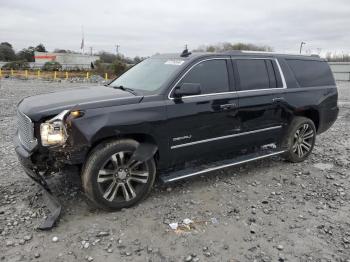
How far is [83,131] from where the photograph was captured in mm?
3887

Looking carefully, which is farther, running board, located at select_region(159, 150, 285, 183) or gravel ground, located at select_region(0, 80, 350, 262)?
running board, located at select_region(159, 150, 285, 183)

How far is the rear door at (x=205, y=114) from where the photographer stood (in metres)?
4.59

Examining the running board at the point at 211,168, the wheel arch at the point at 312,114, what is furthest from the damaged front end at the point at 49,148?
the wheel arch at the point at 312,114

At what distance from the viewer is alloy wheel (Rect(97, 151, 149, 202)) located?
416 centimetres

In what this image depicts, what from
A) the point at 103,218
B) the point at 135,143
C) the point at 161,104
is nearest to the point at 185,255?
the point at 103,218

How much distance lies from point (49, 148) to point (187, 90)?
1814mm

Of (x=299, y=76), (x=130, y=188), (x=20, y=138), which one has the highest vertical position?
(x=299, y=76)

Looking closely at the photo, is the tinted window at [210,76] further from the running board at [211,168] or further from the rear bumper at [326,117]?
the rear bumper at [326,117]

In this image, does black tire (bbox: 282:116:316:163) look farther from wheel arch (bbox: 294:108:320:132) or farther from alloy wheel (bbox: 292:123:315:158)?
wheel arch (bbox: 294:108:320:132)

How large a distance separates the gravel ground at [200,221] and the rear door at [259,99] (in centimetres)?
68

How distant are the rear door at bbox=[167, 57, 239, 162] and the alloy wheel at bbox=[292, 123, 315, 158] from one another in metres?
1.57

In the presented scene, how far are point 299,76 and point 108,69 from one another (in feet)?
125

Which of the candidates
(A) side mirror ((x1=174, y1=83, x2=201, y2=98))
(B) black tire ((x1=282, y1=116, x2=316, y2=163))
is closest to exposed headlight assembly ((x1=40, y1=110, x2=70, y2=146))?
(A) side mirror ((x1=174, y1=83, x2=201, y2=98))

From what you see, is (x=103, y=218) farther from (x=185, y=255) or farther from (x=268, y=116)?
(x=268, y=116)
